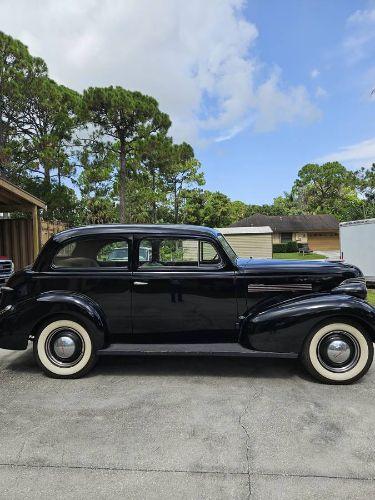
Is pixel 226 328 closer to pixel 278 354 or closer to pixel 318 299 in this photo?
pixel 278 354

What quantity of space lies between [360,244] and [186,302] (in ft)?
33.5

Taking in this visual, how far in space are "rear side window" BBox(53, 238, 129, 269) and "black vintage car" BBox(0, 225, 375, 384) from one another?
17 millimetres

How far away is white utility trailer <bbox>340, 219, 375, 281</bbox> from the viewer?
12.8 m

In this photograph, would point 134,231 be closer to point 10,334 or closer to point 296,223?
point 10,334

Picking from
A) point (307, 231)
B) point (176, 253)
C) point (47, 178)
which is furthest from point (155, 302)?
point (307, 231)

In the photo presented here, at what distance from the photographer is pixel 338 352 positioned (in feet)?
14.9

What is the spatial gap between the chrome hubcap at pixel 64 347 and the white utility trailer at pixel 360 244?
10410 millimetres

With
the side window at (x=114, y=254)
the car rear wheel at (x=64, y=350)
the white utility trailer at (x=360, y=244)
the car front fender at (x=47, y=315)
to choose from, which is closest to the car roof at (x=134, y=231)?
the side window at (x=114, y=254)

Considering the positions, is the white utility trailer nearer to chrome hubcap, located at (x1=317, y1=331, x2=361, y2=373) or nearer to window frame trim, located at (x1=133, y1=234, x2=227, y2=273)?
chrome hubcap, located at (x1=317, y1=331, x2=361, y2=373)

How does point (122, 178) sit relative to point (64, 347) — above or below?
above

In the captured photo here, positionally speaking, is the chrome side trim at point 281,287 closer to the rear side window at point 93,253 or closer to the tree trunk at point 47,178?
the rear side window at point 93,253

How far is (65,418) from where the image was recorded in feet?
12.3

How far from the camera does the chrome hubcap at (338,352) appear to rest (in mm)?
4539

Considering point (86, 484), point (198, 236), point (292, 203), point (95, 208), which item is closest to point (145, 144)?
point (95, 208)
